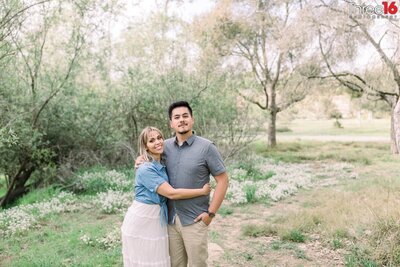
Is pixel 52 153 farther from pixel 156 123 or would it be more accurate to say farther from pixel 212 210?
pixel 212 210

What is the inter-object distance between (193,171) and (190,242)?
2.42 ft

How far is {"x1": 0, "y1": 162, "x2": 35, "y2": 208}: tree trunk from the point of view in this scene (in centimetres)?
1268

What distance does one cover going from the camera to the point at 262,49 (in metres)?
A: 24.8

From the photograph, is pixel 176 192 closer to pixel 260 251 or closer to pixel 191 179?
pixel 191 179

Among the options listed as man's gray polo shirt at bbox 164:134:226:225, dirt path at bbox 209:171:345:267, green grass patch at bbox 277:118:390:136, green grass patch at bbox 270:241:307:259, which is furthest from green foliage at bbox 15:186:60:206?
green grass patch at bbox 277:118:390:136

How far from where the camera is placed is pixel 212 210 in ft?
13.2

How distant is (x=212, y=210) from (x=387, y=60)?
1325 cm

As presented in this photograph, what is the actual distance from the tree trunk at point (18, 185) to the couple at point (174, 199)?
9861 mm

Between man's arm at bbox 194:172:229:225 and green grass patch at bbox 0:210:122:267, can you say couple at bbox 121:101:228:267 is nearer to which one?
man's arm at bbox 194:172:229:225

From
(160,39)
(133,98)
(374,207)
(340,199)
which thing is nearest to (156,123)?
(133,98)

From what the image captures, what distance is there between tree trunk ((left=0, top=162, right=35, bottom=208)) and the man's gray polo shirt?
10.1 metres

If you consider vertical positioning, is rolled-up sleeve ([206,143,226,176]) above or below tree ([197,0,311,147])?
below

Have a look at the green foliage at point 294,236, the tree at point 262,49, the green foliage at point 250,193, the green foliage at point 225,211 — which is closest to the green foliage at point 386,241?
the green foliage at point 294,236

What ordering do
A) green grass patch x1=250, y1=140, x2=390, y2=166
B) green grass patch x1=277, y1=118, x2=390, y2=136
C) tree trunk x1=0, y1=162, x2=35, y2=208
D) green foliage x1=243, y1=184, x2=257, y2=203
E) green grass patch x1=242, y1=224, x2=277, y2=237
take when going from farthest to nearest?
green grass patch x1=277, y1=118, x2=390, y2=136
green grass patch x1=250, y1=140, x2=390, y2=166
tree trunk x1=0, y1=162, x2=35, y2=208
green foliage x1=243, y1=184, x2=257, y2=203
green grass patch x1=242, y1=224, x2=277, y2=237
